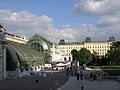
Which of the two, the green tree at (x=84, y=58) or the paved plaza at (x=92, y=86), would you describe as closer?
the paved plaza at (x=92, y=86)

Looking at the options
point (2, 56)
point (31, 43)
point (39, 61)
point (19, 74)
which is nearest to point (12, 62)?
point (19, 74)

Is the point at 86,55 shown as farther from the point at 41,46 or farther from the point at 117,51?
the point at 117,51

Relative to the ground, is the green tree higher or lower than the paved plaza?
higher

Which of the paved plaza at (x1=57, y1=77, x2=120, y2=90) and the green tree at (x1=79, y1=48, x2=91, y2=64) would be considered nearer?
the paved plaza at (x1=57, y1=77, x2=120, y2=90)

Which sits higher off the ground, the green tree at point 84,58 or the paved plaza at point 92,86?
the green tree at point 84,58

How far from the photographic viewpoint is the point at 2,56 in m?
64.1

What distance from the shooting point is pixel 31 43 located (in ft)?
577

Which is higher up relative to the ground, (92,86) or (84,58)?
(84,58)

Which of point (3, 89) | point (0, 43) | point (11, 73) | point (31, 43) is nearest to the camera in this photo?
point (3, 89)

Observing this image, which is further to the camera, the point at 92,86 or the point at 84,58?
the point at 84,58

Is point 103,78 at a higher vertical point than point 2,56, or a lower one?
lower

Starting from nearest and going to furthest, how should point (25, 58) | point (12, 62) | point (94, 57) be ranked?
point (12, 62) < point (25, 58) < point (94, 57)

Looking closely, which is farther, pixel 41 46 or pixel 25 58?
pixel 41 46

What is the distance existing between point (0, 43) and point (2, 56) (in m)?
2.65
